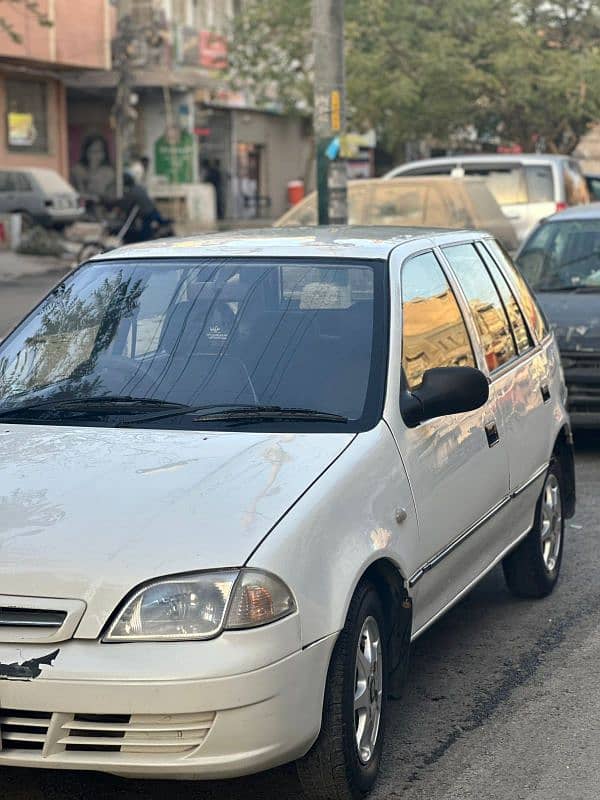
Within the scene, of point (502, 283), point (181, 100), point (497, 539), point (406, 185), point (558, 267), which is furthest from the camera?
point (181, 100)

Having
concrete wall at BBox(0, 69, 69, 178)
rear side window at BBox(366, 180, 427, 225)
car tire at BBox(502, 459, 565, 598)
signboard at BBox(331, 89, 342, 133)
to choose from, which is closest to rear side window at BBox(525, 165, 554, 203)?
rear side window at BBox(366, 180, 427, 225)

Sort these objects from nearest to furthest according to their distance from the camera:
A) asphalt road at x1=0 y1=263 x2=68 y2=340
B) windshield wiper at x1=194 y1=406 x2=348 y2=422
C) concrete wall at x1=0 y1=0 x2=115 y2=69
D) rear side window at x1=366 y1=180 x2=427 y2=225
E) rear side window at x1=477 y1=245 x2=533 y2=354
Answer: windshield wiper at x1=194 y1=406 x2=348 y2=422
rear side window at x1=477 y1=245 x2=533 y2=354
rear side window at x1=366 y1=180 x2=427 y2=225
asphalt road at x1=0 y1=263 x2=68 y2=340
concrete wall at x1=0 y1=0 x2=115 y2=69

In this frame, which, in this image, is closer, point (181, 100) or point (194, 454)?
point (194, 454)

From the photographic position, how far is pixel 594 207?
1121 centimetres

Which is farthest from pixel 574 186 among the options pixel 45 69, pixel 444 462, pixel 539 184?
pixel 45 69

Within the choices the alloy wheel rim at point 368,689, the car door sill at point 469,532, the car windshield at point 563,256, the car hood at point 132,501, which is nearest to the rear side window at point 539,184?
the car windshield at point 563,256

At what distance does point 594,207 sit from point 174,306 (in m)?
6.71

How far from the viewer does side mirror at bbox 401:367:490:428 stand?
185 inches

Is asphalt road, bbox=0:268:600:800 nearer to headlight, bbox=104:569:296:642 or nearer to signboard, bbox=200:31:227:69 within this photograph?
headlight, bbox=104:569:296:642

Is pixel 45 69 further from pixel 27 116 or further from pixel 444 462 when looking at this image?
pixel 444 462

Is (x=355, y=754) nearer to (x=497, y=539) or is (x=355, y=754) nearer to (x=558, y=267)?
(x=497, y=539)

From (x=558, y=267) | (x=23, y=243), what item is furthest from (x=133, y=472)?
(x=23, y=243)

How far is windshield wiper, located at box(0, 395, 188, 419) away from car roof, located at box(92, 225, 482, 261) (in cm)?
77

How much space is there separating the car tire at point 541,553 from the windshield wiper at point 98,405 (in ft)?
6.84
